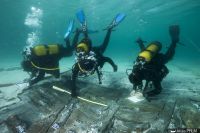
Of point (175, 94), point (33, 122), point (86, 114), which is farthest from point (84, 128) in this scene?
point (175, 94)

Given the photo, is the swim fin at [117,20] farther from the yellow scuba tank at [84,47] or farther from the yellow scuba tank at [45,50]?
the yellow scuba tank at [84,47]

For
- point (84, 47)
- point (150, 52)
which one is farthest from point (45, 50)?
point (150, 52)

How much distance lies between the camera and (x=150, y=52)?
7172mm

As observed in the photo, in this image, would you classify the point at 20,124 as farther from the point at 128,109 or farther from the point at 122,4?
the point at 122,4

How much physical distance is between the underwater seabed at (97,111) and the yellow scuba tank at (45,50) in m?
1.36

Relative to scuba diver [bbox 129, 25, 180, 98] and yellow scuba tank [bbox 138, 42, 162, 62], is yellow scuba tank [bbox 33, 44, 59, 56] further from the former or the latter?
yellow scuba tank [bbox 138, 42, 162, 62]

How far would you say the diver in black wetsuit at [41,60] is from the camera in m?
8.91

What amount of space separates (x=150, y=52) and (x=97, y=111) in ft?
8.73

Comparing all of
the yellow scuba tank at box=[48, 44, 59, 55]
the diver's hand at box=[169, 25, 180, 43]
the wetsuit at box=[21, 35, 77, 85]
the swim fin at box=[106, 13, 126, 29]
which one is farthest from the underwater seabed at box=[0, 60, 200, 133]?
the swim fin at box=[106, 13, 126, 29]

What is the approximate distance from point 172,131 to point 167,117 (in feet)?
2.14

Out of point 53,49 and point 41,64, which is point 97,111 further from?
point 53,49

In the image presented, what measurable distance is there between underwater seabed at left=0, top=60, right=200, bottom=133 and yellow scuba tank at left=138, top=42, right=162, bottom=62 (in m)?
1.53

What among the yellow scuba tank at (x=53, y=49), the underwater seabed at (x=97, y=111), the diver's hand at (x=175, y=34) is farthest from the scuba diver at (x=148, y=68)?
the yellow scuba tank at (x=53, y=49)

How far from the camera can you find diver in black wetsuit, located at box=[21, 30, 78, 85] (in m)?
8.91
